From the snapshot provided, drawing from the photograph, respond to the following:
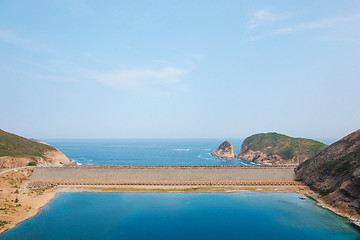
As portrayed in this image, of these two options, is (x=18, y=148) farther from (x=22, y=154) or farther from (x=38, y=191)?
(x=38, y=191)

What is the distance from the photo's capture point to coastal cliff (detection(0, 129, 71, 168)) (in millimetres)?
95812

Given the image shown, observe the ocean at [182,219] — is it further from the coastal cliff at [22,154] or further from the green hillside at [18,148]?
the green hillside at [18,148]

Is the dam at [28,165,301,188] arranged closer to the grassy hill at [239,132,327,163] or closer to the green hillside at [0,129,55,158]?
the green hillside at [0,129,55,158]

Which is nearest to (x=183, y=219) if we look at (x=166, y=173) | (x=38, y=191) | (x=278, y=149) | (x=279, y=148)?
(x=166, y=173)

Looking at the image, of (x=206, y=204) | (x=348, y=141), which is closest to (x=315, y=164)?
(x=348, y=141)

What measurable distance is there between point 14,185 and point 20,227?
38.2 m

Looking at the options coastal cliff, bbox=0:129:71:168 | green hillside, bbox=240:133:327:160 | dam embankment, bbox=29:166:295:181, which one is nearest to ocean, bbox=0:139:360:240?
dam embankment, bbox=29:166:295:181

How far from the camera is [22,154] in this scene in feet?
347

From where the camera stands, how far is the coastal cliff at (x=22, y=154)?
95.8m

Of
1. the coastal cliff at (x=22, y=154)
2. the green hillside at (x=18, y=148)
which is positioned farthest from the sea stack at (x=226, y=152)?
the green hillside at (x=18, y=148)

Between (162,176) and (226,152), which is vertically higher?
(226,152)

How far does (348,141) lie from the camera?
8344cm

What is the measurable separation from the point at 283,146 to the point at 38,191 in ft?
488

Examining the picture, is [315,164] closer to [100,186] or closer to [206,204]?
[206,204]
